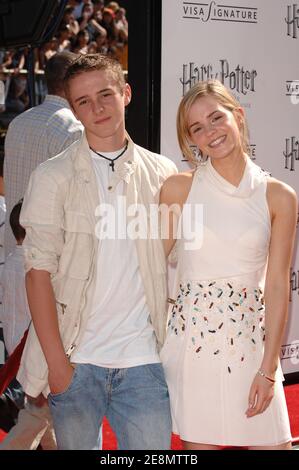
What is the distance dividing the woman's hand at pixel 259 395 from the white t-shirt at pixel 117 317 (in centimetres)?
32

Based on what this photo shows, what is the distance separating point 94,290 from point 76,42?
8.49 meters

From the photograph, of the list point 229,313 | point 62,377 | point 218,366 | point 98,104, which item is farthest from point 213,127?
point 62,377

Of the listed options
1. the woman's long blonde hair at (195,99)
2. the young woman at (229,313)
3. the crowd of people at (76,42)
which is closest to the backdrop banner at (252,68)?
the woman's long blonde hair at (195,99)

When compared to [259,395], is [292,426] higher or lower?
lower

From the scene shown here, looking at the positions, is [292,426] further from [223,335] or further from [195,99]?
[195,99]

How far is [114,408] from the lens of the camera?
2738mm

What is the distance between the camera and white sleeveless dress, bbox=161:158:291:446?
2775mm

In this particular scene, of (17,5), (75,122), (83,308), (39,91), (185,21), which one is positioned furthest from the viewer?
(39,91)

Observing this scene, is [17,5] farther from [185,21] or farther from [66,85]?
[66,85]

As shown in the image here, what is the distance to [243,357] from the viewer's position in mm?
2777

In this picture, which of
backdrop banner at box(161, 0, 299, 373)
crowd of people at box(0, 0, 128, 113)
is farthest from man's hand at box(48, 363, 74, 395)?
crowd of people at box(0, 0, 128, 113)

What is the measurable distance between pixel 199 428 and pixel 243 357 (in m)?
0.26

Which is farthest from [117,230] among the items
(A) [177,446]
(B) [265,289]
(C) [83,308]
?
(A) [177,446]

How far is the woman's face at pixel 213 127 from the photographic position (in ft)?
9.28
